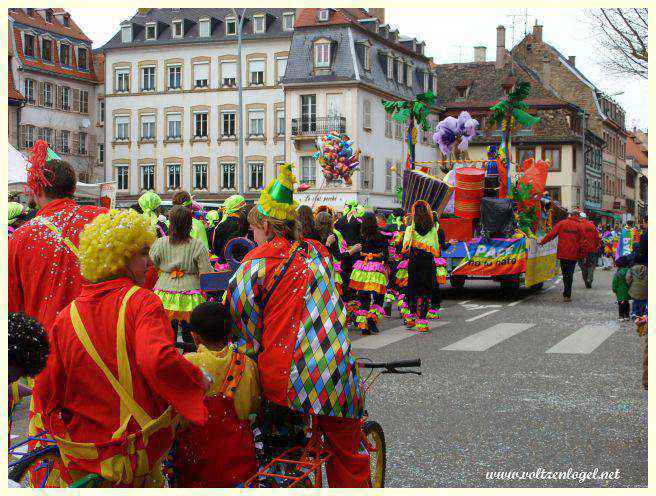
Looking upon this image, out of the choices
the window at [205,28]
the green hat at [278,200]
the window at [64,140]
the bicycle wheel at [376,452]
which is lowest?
the bicycle wheel at [376,452]

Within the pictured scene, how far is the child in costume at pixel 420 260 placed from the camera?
13.3m

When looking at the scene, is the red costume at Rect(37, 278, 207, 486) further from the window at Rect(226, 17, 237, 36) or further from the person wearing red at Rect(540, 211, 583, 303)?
the window at Rect(226, 17, 237, 36)

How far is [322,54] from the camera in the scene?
52906 mm

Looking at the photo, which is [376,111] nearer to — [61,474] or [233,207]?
[233,207]

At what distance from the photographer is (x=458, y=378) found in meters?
9.12

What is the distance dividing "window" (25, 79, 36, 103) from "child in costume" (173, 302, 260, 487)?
56232 mm

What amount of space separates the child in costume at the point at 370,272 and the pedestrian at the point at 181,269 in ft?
16.1

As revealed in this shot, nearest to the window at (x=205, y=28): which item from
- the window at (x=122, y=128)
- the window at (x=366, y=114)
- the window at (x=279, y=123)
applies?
the window at (x=279, y=123)

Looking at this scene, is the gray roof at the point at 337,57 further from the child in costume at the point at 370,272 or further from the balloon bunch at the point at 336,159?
the child in costume at the point at 370,272

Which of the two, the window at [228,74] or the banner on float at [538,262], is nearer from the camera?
the banner on float at [538,262]

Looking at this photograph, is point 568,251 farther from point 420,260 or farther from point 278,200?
point 278,200
